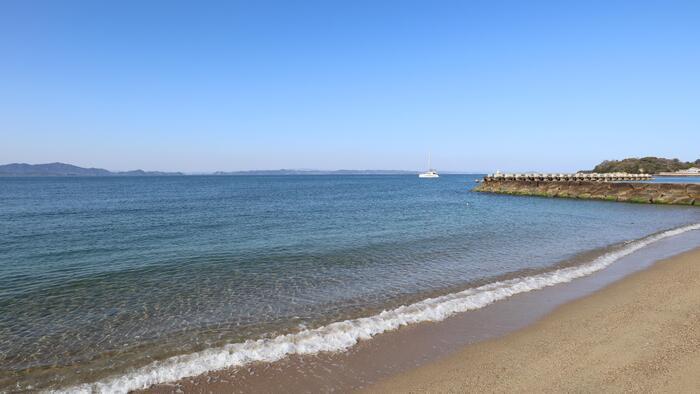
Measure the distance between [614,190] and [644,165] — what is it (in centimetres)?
10947

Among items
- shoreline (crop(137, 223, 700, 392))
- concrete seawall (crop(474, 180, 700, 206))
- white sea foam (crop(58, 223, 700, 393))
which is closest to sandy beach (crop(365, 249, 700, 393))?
shoreline (crop(137, 223, 700, 392))

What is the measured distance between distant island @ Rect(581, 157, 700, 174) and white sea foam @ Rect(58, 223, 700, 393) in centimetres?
14403

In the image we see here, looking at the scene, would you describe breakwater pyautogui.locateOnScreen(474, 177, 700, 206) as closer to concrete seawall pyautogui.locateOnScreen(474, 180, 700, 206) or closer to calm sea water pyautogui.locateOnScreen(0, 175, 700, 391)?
concrete seawall pyautogui.locateOnScreen(474, 180, 700, 206)

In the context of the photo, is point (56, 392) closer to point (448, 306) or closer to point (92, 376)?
point (92, 376)

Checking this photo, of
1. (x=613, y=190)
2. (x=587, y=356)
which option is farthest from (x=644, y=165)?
(x=587, y=356)

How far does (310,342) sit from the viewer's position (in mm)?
8188

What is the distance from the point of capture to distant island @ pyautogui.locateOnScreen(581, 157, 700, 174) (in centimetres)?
12956

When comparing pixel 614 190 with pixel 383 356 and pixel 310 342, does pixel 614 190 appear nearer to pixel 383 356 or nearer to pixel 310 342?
pixel 383 356

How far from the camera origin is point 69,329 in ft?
30.1

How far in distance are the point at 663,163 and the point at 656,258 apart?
169 m

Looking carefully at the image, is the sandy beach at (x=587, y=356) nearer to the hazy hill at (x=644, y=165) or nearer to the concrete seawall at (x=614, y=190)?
the concrete seawall at (x=614, y=190)

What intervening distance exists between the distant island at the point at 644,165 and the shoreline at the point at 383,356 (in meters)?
144

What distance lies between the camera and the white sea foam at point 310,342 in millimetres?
6855

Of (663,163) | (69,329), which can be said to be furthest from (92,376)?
(663,163)
